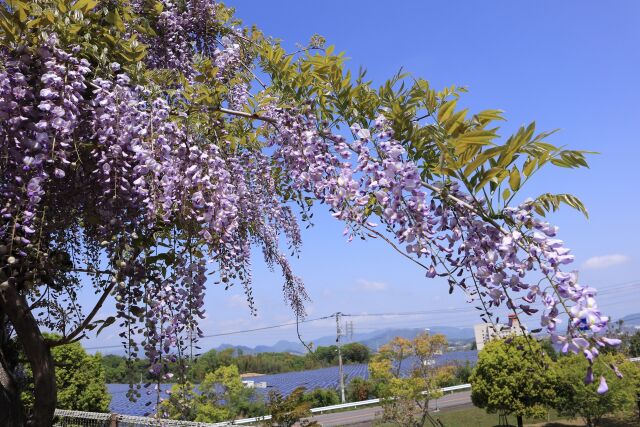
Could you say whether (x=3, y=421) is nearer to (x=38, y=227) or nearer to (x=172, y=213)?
(x=38, y=227)

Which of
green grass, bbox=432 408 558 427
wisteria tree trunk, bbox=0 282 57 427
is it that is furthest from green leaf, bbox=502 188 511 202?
green grass, bbox=432 408 558 427

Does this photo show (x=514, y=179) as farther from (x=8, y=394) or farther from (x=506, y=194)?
(x=8, y=394)

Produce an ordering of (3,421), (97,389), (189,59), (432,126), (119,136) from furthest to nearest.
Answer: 1. (97,389)
2. (189,59)
3. (3,421)
4. (119,136)
5. (432,126)

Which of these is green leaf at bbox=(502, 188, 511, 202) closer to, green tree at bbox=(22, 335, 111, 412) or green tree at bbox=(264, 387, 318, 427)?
green tree at bbox=(264, 387, 318, 427)

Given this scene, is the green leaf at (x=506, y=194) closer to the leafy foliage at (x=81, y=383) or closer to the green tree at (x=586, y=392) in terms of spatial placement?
the leafy foliage at (x=81, y=383)

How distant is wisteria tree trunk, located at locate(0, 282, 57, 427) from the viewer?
92.4 inches

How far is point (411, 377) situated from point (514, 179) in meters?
14.2

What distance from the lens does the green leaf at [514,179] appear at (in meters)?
1.50

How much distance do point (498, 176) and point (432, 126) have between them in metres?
0.30

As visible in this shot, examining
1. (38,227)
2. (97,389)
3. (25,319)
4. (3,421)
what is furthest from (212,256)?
(97,389)

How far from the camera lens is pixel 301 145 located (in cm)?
214

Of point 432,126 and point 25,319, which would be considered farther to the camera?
point 25,319

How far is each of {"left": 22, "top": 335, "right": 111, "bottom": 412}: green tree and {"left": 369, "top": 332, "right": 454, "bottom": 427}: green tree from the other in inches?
289

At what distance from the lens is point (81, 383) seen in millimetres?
10680
